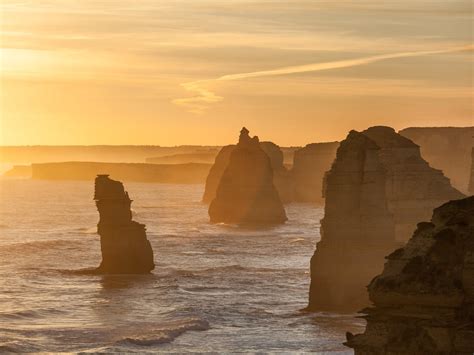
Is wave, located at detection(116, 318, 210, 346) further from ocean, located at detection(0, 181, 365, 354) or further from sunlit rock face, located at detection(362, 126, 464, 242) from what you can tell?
sunlit rock face, located at detection(362, 126, 464, 242)

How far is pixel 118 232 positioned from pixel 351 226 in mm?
24123

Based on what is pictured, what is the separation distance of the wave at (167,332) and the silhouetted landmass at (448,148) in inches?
5345

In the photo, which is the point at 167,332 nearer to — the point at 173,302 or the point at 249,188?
the point at 173,302

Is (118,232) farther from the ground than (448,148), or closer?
closer

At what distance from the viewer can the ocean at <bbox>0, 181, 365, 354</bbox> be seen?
2077 inches

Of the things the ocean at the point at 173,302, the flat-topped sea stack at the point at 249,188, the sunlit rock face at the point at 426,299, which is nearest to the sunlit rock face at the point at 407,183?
the ocean at the point at 173,302

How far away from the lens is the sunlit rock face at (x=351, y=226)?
55719 mm

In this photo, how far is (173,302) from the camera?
225ft

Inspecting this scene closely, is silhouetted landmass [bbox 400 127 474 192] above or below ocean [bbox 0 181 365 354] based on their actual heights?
above

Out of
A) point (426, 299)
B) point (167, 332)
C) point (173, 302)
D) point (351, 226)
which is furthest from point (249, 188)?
point (426, 299)

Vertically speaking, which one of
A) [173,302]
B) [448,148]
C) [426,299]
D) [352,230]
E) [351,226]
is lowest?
[173,302]

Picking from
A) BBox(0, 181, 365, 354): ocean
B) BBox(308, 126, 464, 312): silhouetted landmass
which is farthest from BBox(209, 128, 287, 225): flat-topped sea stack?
BBox(308, 126, 464, 312): silhouetted landmass

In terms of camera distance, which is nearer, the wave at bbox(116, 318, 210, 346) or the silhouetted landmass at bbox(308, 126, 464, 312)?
the wave at bbox(116, 318, 210, 346)

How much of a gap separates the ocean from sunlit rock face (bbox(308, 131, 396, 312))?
1.49m
